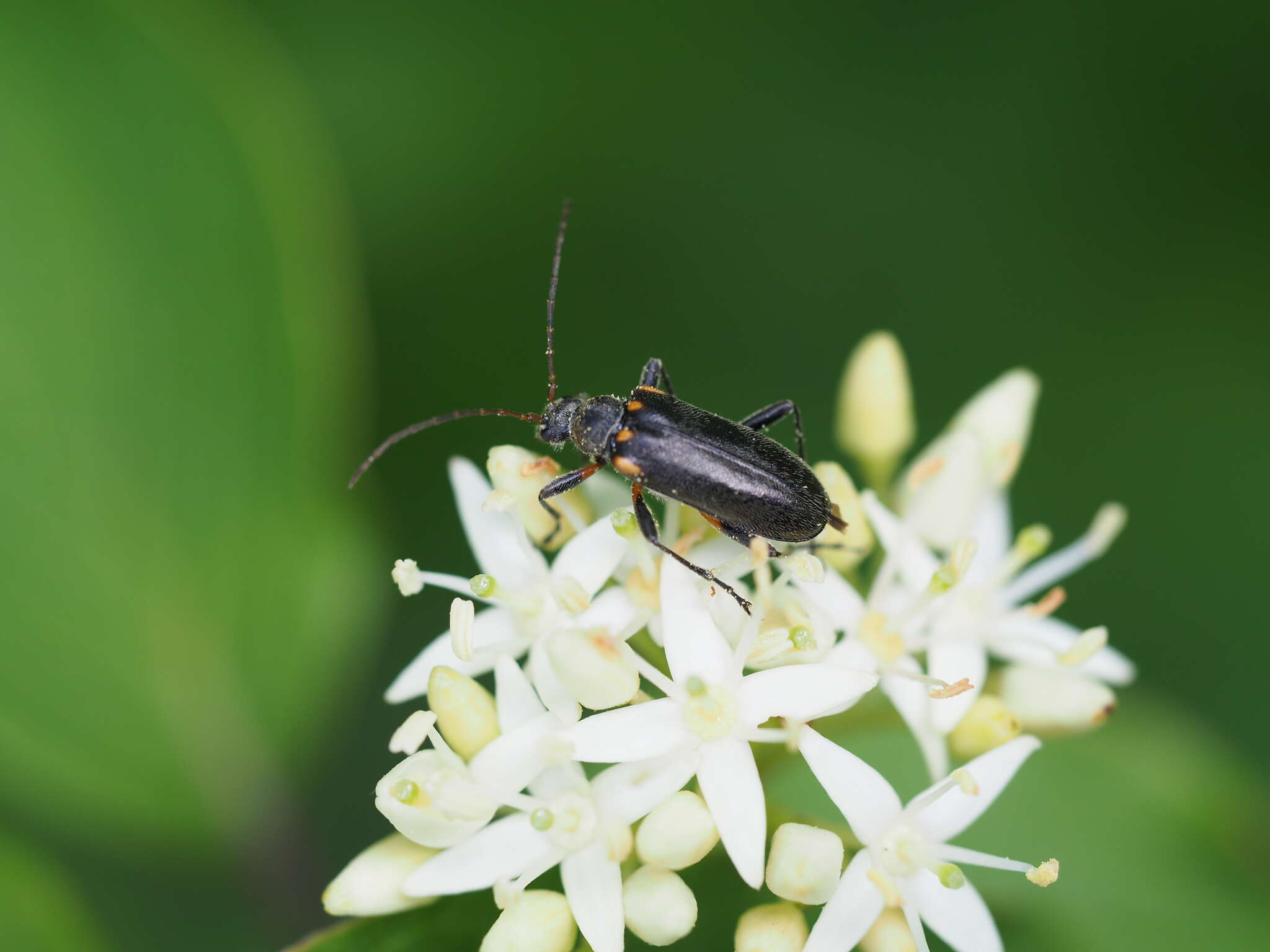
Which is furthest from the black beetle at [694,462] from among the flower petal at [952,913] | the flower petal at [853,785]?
the flower petal at [952,913]

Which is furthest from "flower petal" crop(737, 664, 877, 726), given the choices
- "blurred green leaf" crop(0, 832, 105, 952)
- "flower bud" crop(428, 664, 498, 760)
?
"blurred green leaf" crop(0, 832, 105, 952)

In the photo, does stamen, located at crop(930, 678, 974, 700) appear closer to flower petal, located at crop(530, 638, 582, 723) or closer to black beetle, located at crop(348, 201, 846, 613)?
black beetle, located at crop(348, 201, 846, 613)

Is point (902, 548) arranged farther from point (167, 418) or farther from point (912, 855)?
point (167, 418)

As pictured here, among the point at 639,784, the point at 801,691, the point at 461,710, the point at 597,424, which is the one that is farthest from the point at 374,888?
the point at 597,424

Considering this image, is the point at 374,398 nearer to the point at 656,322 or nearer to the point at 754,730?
the point at 656,322

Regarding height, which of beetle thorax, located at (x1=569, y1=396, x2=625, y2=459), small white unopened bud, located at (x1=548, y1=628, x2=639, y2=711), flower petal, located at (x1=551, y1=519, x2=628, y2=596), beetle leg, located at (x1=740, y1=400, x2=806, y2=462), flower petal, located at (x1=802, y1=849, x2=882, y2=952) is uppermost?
beetle thorax, located at (x1=569, y1=396, x2=625, y2=459)

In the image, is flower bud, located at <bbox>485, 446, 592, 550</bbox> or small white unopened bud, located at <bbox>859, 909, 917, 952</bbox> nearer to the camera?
small white unopened bud, located at <bbox>859, 909, 917, 952</bbox>
